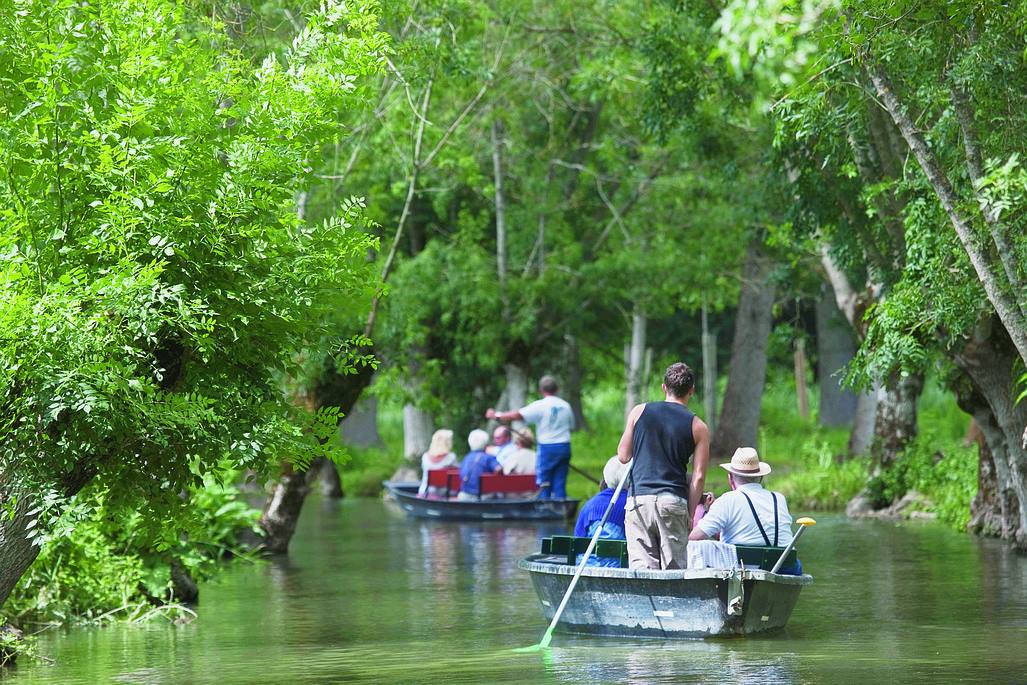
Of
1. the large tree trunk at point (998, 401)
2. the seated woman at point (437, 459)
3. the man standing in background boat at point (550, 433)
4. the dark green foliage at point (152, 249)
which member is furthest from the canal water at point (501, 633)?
the seated woman at point (437, 459)

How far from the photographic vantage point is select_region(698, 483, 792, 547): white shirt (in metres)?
12.4

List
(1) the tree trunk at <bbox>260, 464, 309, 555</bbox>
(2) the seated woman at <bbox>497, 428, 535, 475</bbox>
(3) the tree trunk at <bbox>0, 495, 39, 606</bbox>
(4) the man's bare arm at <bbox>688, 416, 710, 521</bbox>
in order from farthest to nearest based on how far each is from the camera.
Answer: (2) the seated woman at <bbox>497, 428, 535, 475</bbox> < (1) the tree trunk at <bbox>260, 464, 309, 555</bbox> < (4) the man's bare arm at <bbox>688, 416, 710, 521</bbox> < (3) the tree trunk at <bbox>0, 495, 39, 606</bbox>

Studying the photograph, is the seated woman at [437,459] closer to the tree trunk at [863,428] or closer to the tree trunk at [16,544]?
the tree trunk at [863,428]

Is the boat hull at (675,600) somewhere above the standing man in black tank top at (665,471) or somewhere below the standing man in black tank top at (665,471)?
below

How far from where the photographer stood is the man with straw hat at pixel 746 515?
40.5ft

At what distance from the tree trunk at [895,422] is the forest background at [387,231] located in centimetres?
6

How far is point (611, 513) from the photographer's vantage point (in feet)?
43.5

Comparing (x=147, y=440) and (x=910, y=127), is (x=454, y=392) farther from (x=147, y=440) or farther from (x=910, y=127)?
(x=147, y=440)

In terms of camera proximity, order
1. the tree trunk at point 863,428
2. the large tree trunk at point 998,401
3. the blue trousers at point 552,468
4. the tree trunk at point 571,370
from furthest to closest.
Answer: the tree trunk at point 571,370, the tree trunk at point 863,428, the blue trousers at point 552,468, the large tree trunk at point 998,401

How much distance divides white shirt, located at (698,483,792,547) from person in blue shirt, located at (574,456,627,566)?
2.66 feet

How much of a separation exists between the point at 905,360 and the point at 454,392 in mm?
19161

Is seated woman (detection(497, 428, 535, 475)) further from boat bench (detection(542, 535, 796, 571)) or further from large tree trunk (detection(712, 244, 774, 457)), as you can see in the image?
boat bench (detection(542, 535, 796, 571))

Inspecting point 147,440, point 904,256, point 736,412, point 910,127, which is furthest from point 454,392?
point 147,440

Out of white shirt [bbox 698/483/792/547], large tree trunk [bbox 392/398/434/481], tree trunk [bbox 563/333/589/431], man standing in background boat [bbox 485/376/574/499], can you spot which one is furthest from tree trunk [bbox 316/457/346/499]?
white shirt [bbox 698/483/792/547]
